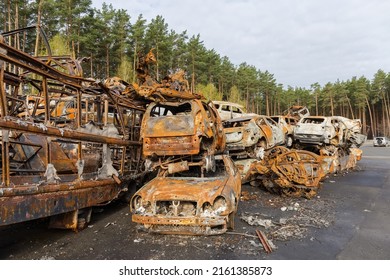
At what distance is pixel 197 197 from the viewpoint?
197 inches

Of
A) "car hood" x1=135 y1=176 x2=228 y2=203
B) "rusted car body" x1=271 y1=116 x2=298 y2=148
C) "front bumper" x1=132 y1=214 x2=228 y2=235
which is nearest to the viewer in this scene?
"front bumper" x1=132 y1=214 x2=228 y2=235

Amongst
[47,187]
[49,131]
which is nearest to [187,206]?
[47,187]

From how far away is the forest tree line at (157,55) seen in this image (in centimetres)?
2448

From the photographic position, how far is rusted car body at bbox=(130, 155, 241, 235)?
4750 mm

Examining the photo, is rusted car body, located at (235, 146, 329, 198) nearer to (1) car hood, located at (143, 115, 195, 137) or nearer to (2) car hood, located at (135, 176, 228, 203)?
(2) car hood, located at (135, 176, 228, 203)

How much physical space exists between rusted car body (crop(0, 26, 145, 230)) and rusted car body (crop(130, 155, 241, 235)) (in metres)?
1.02

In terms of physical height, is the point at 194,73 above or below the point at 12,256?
above

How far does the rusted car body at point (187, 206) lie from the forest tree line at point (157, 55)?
4.25m

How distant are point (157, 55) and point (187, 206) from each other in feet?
92.1

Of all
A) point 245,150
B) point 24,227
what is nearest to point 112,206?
point 24,227

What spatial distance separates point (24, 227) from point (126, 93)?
383cm

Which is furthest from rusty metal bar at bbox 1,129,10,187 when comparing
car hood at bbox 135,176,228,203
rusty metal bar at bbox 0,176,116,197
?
car hood at bbox 135,176,228,203

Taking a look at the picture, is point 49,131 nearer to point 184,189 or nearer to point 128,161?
point 184,189
